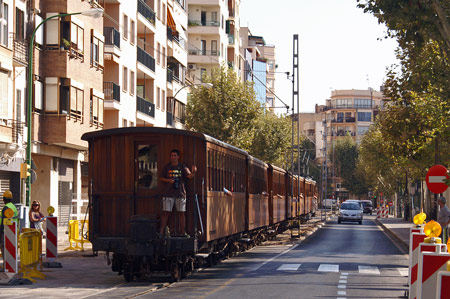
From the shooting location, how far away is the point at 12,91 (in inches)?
1437

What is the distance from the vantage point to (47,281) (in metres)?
19.7

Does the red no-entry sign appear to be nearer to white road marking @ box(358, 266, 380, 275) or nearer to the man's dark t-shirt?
white road marking @ box(358, 266, 380, 275)

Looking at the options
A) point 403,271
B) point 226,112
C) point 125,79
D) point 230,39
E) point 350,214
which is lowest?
point 403,271

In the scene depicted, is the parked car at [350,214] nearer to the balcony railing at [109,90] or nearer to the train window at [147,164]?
the balcony railing at [109,90]

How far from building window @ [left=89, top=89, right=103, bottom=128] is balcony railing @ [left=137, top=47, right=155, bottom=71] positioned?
38.9 ft

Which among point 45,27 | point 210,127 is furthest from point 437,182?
point 210,127

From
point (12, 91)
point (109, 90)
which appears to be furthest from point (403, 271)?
point (109, 90)

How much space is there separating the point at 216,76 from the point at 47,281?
142 ft

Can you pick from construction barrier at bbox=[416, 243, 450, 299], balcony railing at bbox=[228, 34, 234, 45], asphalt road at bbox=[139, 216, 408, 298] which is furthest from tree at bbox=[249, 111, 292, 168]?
construction barrier at bbox=[416, 243, 450, 299]

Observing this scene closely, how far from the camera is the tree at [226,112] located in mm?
60562

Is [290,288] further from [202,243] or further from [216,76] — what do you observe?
[216,76]

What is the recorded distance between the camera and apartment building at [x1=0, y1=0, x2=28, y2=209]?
116 ft

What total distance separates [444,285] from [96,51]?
131 feet

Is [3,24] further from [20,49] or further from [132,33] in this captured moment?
[132,33]
